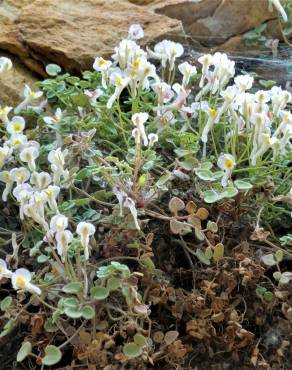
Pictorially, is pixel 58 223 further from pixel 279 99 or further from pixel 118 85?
pixel 279 99

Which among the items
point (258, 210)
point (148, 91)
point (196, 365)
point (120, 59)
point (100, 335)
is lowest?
point (196, 365)

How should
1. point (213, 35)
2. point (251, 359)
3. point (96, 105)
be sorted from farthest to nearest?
1. point (213, 35)
2. point (96, 105)
3. point (251, 359)

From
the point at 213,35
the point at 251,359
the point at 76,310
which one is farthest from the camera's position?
the point at 213,35

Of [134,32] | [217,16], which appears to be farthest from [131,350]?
[217,16]

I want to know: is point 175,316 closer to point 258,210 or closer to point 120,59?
point 258,210

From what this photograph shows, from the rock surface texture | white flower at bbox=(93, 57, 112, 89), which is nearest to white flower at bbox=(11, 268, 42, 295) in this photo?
white flower at bbox=(93, 57, 112, 89)

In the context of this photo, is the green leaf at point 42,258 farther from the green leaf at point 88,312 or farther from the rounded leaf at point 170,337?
the rounded leaf at point 170,337

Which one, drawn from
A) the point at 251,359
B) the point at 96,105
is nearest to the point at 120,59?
the point at 96,105

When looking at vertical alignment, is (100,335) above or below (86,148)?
below

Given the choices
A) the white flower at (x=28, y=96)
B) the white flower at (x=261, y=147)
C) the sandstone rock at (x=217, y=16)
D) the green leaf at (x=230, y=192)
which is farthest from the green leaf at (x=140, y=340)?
the sandstone rock at (x=217, y=16)
